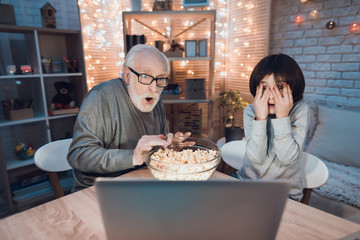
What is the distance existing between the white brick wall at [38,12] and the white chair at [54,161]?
2072mm

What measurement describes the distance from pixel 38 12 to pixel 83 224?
291 centimetres

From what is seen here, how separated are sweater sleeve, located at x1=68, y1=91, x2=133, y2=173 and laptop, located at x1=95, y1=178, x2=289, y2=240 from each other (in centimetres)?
63

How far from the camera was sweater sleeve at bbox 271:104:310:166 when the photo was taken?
110cm

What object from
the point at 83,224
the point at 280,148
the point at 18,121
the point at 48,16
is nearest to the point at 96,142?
the point at 83,224

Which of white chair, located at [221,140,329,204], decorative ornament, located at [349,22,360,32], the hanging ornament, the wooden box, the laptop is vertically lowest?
white chair, located at [221,140,329,204]

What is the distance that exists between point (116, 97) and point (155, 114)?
0.32 meters

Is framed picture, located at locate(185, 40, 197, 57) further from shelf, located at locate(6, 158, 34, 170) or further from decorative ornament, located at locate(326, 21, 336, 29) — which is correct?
shelf, located at locate(6, 158, 34, 170)

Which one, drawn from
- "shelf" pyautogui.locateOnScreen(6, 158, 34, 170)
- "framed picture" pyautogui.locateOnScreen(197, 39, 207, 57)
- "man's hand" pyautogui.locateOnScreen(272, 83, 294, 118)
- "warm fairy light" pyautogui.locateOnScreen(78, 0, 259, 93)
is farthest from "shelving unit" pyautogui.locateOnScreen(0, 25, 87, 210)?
"man's hand" pyautogui.locateOnScreen(272, 83, 294, 118)

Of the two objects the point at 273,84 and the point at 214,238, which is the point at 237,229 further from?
the point at 273,84

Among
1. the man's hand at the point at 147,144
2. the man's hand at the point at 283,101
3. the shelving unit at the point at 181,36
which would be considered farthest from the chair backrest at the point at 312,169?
the shelving unit at the point at 181,36

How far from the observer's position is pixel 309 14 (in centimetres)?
255

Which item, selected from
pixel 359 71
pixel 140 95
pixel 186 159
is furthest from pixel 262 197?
pixel 359 71

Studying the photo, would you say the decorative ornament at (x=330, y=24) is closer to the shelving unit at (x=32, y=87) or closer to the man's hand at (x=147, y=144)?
the man's hand at (x=147, y=144)

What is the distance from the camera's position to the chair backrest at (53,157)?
1259 mm
